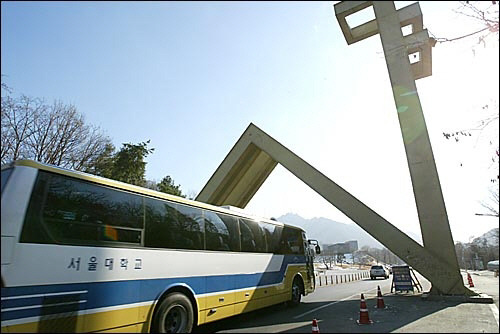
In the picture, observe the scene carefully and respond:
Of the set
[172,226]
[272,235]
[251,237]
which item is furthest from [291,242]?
[172,226]

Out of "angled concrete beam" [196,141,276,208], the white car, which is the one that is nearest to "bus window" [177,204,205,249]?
"angled concrete beam" [196,141,276,208]

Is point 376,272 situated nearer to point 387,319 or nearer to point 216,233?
point 387,319

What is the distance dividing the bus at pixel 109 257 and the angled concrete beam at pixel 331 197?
6.97 m

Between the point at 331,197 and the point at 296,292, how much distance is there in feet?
15.3

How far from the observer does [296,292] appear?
40.1 feet

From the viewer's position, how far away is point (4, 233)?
4488mm

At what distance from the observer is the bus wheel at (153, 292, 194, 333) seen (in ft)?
20.8

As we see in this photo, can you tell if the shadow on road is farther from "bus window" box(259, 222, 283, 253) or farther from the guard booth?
the guard booth

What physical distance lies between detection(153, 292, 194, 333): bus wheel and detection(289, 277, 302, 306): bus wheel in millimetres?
5723

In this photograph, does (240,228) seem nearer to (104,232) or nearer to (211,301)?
(211,301)

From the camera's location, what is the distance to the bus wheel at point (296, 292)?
12000 millimetres

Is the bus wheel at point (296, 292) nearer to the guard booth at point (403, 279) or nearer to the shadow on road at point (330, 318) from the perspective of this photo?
the shadow on road at point (330, 318)

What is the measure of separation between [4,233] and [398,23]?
49.8 ft

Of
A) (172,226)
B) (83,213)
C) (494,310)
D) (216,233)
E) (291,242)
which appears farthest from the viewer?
(291,242)
